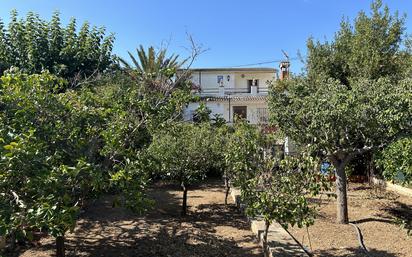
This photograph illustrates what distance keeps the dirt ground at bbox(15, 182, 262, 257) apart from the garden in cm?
4

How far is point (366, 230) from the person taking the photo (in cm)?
813

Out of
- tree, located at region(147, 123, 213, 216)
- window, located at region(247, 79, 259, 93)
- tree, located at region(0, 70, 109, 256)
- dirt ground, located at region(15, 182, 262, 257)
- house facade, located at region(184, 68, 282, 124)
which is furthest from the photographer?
window, located at region(247, 79, 259, 93)

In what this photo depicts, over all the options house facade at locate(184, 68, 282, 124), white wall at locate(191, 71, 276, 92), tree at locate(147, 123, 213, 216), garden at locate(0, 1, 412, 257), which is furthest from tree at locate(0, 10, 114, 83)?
white wall at locate(191, 71, 276, 92)

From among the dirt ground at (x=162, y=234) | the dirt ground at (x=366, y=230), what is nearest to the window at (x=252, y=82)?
the dirt ground at (x=366, y=230)

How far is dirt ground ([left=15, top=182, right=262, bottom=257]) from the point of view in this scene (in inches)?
277

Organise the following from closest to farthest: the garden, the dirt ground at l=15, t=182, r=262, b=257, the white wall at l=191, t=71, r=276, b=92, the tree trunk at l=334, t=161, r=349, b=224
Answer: the garden < the dirt ground at l=15, t=182, r=262, b=257 < the tree trunk at l=334, t=161, r=349, b=224 < the white wall at l=191, t=71, r=276, b=92

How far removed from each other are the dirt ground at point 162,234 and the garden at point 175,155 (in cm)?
4

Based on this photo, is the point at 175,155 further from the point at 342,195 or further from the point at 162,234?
the point at 342,195

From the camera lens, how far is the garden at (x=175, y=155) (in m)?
4.06

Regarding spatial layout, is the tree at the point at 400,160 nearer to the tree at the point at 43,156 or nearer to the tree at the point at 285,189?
the tree at the point at 285,189

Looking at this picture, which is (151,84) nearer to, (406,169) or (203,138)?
(203,138)

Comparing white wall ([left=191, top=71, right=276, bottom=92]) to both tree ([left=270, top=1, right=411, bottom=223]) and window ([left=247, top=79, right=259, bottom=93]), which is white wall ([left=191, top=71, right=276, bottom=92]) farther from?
tree ([left=270, top=1, right=411, bottom=223])

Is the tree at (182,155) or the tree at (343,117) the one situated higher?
the tree at (343,117)

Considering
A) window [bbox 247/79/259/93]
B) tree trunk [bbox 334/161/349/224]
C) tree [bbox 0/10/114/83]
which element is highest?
window [bbox 247/79/259/93]
